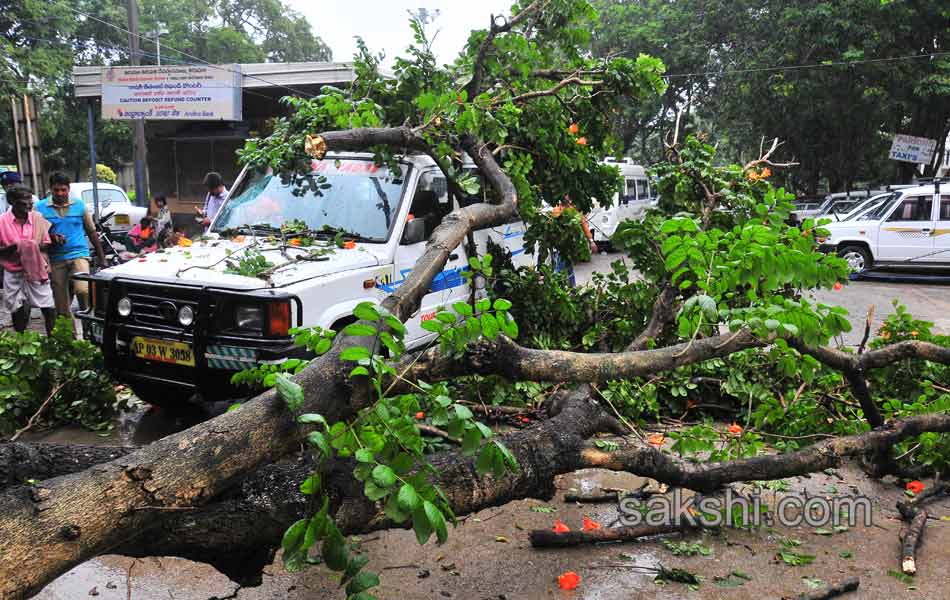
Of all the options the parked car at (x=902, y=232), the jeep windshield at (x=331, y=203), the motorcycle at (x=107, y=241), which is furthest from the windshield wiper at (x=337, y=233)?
the parked car at (x=902, y=232)

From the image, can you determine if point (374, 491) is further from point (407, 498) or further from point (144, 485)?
point (144, 485)

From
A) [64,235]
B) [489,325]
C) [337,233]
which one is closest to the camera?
[489,325]

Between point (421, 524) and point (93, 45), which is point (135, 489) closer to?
point (421, 524)

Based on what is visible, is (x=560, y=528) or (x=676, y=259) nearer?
(x=676, y=259)

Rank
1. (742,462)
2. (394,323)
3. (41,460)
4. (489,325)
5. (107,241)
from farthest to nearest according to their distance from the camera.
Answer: (107,241)
(742,462)
(41,460)
(489,325)
(394,323)

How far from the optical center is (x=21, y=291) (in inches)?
282

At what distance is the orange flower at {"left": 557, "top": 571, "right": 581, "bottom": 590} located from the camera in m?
3.32

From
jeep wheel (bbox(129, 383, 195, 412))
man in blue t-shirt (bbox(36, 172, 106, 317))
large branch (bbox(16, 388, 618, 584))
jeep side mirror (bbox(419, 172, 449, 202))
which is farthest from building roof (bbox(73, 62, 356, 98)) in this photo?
large branch (bbox(16, 388, 618, 584))

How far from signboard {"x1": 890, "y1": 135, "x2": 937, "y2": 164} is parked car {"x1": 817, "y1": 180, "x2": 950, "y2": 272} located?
728 centimetres

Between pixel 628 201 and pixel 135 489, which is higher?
pixel 628 201

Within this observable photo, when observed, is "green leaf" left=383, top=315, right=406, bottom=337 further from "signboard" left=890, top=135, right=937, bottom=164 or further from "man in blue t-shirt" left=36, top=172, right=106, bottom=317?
"signboard" left=890, top=135, right=937, bottom=164

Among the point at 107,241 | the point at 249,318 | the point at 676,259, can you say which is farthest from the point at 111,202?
the point at 676,259

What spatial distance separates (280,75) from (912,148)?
17.0m
